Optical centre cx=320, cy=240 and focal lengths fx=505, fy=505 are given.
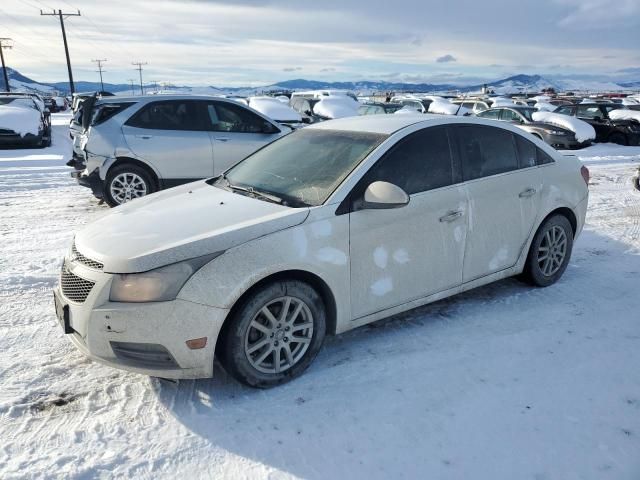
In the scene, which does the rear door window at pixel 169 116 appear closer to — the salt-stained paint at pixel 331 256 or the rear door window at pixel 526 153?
the rear door window at pixel 526 153

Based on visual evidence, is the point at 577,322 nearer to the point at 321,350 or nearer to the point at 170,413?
the point at 321,350

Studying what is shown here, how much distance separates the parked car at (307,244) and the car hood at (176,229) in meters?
0.01

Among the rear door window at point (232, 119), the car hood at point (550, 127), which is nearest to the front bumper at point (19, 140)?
the rear door window at point (232, 119)

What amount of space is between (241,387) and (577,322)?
2.67 m

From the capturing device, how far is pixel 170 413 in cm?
289

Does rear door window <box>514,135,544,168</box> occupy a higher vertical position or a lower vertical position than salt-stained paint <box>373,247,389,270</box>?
higher

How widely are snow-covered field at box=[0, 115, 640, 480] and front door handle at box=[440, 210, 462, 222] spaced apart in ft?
2.78

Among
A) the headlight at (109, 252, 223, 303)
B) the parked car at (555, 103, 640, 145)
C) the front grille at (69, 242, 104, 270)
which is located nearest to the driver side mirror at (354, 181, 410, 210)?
the headlight at (109, 252, 223, 303)

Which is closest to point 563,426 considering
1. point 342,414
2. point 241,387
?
point 342,414

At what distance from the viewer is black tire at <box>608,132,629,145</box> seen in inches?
675

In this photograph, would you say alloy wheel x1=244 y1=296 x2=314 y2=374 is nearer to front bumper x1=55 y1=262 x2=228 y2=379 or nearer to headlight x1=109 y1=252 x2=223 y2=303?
front bumper x1=55 y1=262 x2=228 y2=379

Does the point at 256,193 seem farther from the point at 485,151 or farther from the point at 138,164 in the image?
the point at 138,164

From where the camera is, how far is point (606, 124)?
17.6 meters

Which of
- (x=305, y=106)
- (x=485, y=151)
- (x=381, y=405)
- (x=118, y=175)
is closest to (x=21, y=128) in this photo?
(x=118, y=175)
